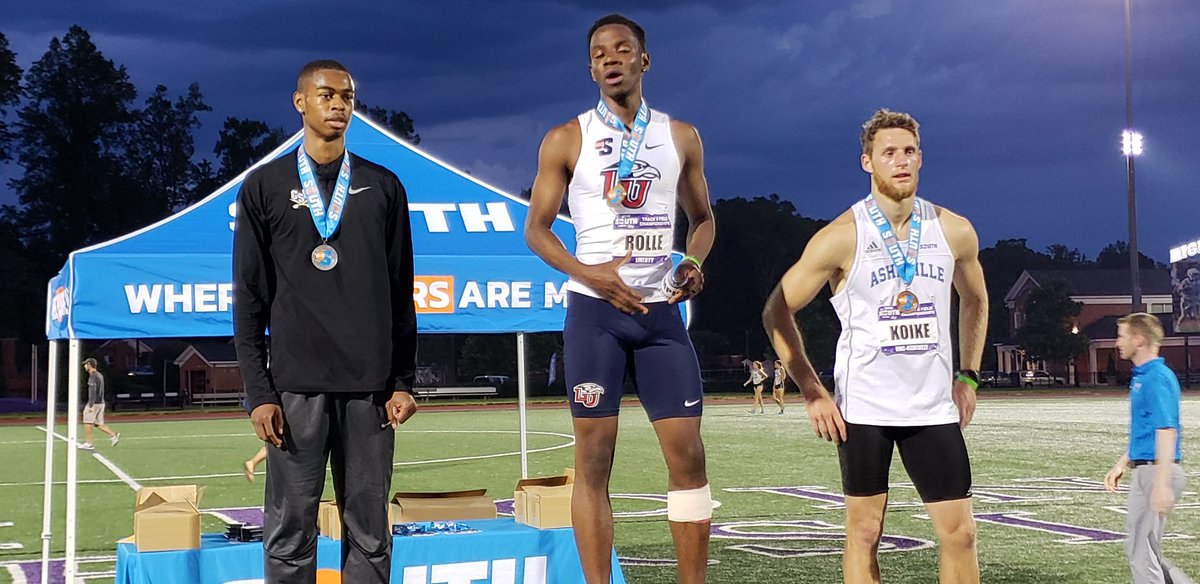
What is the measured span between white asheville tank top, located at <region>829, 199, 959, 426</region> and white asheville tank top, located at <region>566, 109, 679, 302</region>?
78 cm

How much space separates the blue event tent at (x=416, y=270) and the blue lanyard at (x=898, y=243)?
310 cm

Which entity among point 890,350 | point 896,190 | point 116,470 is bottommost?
point 116,470

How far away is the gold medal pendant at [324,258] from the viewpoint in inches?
186

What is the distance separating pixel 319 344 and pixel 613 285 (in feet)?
3.73

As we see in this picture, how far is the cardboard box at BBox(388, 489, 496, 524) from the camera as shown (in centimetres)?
729

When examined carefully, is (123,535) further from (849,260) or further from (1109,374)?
(1109,374)

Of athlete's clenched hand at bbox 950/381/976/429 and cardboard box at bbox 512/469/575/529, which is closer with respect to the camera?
athlete's clenched hand at bbox 950/381/976/429

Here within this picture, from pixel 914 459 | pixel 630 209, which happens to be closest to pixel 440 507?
pixel 630 209

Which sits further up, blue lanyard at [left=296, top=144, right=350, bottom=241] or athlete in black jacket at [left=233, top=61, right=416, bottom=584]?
blue lanyard at [left=296, top=144, right=350, bottom=241]

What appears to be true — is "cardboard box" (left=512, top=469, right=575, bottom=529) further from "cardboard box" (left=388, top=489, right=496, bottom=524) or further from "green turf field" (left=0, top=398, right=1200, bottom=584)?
"green turf field" (left=0, top=398, right=1200, bottom=584)

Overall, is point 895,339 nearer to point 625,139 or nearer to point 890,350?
point 890,350

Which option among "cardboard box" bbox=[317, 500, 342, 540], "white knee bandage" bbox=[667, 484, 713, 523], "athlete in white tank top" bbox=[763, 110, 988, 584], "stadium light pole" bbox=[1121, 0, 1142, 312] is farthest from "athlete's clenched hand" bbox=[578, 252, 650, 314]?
"stadium light pole" bbox=[1121, 0, 1142, 312]

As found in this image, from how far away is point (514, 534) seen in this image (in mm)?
6793

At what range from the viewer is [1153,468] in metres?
6.97
